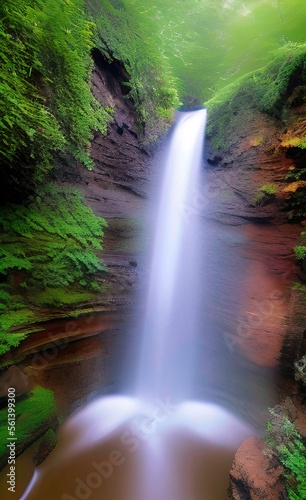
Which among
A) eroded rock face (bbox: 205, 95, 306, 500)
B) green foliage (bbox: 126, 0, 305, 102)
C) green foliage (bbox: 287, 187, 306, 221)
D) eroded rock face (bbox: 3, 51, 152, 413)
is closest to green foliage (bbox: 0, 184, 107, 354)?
eroded rock face (bbox: 3, 51, 152, 413)

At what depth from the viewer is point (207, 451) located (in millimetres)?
4484

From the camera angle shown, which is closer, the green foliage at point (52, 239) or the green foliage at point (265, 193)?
the green foliage at point (52, 239)

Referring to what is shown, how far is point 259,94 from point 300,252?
192 inches

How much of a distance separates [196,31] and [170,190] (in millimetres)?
9635

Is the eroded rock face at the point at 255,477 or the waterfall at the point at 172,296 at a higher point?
the waterfall at the point at 172,296

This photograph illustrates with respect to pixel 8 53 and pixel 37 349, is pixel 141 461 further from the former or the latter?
pixel 8 53

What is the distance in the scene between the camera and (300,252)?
5035mm

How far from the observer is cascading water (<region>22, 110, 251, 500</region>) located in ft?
12.3

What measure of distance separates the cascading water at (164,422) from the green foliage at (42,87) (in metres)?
3.14

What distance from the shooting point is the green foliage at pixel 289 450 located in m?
3.07

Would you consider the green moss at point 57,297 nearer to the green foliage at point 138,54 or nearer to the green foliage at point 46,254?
the green foliage at point 46,254

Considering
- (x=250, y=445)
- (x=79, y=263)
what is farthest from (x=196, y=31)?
(x=250, y=445)

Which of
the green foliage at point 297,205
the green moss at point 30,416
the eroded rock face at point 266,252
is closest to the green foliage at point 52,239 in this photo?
the green moss at point 30,416

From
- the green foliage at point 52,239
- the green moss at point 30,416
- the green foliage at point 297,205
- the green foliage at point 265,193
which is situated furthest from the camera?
the green foliage at point 265,193
